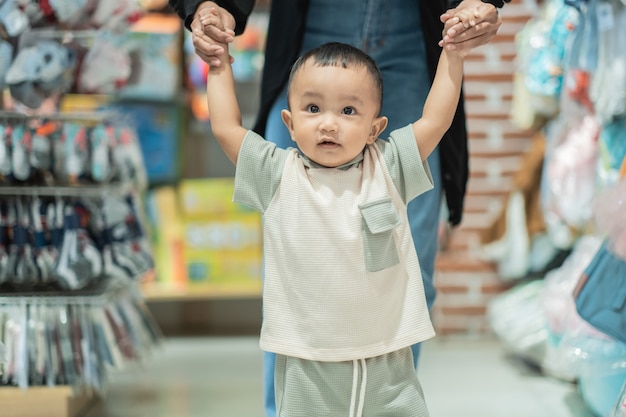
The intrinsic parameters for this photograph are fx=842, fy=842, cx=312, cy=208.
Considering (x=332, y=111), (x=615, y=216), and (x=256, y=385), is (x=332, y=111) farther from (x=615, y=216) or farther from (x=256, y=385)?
(x=256, y=385)

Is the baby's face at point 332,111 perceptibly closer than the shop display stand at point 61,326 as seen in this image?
Yes

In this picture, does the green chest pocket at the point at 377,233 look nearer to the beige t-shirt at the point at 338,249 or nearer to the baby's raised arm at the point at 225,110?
the beige t-shirt at the point at 338,249

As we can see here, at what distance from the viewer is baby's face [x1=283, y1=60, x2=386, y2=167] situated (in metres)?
1.42

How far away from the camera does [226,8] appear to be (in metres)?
1.64

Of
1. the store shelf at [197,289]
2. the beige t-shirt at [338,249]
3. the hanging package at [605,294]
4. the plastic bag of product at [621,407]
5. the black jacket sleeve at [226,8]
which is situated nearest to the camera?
the beige t-shirt at [338,249]

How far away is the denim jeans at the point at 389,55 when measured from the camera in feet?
5.57

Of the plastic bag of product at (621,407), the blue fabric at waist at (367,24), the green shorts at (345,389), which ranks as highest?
the blue fabric at waist at (367,24)

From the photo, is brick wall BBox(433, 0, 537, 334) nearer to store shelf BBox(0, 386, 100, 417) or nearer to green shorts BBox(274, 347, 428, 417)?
store shelf BBox(0, 386, 100, 417)

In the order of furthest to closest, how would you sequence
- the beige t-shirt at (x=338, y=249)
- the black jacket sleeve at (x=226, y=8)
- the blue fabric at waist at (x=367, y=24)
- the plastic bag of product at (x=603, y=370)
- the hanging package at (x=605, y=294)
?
the plastic bag of product at (x=603, y=370), the hanging package at (x=605, y=294), the blue fabric at waist at (x=367, y=24), the black jacket sleeve at (x=226, y=8), the beige t-shirt at (x=338, y=249)

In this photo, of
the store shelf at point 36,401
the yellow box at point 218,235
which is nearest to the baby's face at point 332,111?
the store shelf at point 36,401

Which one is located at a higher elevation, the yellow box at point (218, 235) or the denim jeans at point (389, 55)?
the denim jeans at point (389, 55)

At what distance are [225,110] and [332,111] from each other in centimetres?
21

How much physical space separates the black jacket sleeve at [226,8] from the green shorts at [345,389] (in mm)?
660

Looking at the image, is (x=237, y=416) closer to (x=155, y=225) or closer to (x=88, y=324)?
(x=88, y=324)
